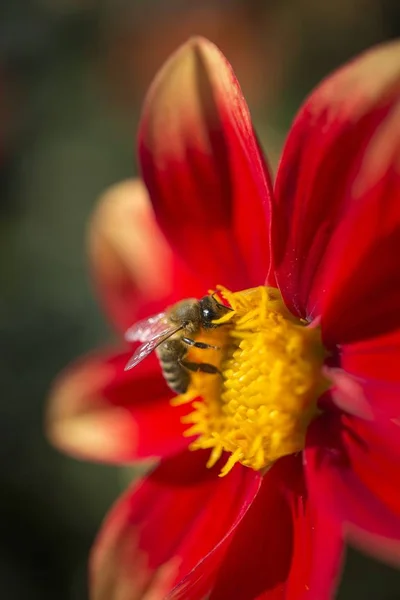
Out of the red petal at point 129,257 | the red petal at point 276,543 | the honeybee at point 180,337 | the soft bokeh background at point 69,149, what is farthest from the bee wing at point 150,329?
the soft bokeh background at point 69,149

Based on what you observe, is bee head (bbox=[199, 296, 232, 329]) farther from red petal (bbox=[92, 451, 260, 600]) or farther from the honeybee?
red petal (bbox=[92, 451, 260, 600])

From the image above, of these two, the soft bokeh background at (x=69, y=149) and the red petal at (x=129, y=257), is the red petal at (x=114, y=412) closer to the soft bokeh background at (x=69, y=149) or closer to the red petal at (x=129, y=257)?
the red petal at (x=129, y=257)

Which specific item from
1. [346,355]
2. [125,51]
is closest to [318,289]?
[346,355]

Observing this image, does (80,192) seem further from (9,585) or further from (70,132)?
(9,585)

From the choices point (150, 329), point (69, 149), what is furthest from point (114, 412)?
point (69, 149)

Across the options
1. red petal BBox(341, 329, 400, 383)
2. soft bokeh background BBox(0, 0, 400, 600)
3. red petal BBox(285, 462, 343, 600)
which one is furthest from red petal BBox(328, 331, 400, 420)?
soft bokeh background BBox(0, 0, 400, 600)
